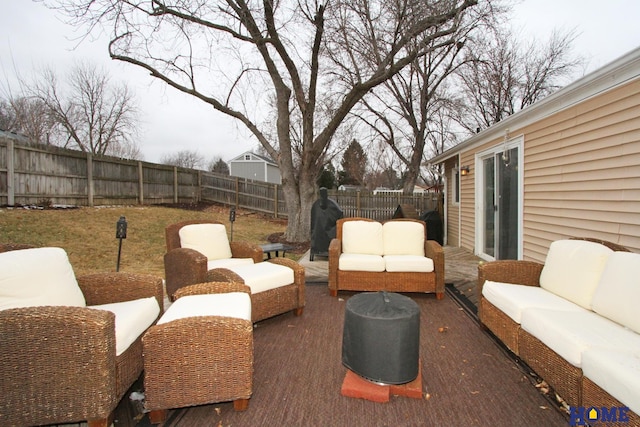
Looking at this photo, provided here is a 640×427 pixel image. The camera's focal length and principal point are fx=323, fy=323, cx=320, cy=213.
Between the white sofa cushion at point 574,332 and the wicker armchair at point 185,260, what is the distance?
2779 mm

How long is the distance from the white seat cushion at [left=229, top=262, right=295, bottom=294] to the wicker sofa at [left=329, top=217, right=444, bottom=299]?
82 centimetres

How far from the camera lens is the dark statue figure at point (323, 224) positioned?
6.17 m

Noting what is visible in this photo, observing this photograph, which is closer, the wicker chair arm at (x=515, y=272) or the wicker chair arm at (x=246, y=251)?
the wicker chair arm at (x=515, y=272)

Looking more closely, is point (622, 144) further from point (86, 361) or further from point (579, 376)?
point (86, 361)

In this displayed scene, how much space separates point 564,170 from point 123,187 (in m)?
11.5

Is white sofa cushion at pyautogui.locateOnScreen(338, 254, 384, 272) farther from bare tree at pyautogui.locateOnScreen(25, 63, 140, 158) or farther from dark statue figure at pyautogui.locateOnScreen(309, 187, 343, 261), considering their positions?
bare tree at pyautogui.locateOnScreen(25, 63, 140, 158)

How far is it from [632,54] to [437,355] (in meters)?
2.91

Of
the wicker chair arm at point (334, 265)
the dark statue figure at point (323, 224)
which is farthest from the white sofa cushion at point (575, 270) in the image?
the dark statue figure at point (323, 224)

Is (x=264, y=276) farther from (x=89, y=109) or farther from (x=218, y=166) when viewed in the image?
(x=218, y=166)

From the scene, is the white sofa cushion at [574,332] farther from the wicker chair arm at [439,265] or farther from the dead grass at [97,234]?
the dead grass at [97,234]

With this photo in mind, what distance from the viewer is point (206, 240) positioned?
3.88m

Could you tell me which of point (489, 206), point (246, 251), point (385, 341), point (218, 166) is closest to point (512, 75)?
point (489, 206)

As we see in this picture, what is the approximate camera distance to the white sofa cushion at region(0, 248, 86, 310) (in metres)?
1.92

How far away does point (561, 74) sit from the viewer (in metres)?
13.2
